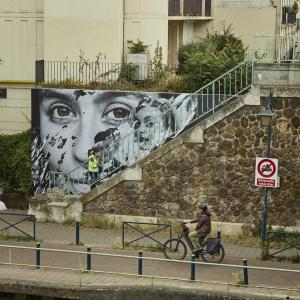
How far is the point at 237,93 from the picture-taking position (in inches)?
952

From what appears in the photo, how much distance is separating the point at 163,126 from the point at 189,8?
8069 mm

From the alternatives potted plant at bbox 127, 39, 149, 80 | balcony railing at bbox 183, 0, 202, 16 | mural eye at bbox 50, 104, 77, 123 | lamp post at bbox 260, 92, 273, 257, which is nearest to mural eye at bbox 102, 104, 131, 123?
mural eye at bbox 50, 104, 77, 123

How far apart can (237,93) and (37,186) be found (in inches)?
292

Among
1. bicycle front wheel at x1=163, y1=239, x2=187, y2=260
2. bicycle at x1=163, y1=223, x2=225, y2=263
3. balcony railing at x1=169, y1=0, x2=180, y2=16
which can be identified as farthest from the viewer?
balcony railing at x1=169, y1=0, x2=180, y2=16

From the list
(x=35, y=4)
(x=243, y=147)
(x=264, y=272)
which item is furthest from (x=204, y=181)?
(x=35, y=4)

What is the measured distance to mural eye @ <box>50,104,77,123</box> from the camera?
1058 inches

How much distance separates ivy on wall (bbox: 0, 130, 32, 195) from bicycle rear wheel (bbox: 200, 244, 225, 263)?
856 centimetres

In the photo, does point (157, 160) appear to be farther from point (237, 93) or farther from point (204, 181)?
point (237, 93)

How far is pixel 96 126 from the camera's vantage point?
26672mm

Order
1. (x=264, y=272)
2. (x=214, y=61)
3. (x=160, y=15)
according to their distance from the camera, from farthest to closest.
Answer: (x=160, y=15) → (x=214, y=61) → (x=264, y=272)

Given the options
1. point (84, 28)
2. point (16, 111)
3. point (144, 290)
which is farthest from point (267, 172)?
point (16, 111)

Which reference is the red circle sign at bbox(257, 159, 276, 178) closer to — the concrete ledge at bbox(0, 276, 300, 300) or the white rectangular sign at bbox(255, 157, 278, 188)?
the white rectangular sign at bbox(255, 157, 278, 188)

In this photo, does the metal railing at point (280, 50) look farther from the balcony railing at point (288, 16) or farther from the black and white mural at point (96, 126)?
the balcony railing at point (288, 16)

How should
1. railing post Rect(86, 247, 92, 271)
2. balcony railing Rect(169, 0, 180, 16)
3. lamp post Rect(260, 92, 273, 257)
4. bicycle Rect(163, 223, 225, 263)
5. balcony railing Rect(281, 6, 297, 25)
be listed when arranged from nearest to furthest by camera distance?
railing post Rect(86, 247, 92, 271) < bicycle Rect(163, 223, 225, 263) < lamp post Rect(260, 92, 273, 257) < balcony railing Rect(169, 0, 180, 16) < balcony railing Rect(281, 6, 297, 25)
